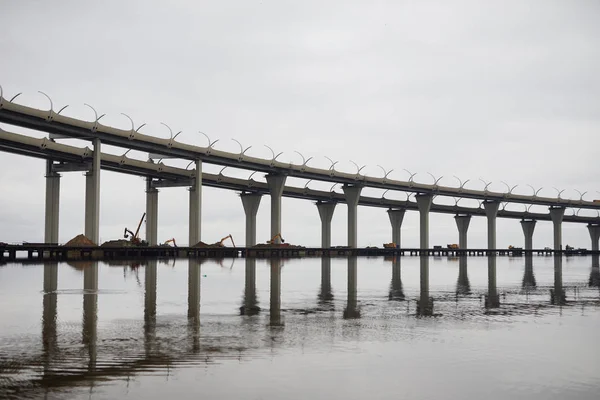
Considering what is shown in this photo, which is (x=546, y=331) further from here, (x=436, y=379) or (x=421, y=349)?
(x=436, y=379)

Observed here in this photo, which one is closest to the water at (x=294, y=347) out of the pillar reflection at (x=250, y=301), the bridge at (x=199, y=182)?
the pillar reflection at (x=250, y=301)

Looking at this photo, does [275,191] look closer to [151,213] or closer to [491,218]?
[151,213]

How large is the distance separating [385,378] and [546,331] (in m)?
9.69

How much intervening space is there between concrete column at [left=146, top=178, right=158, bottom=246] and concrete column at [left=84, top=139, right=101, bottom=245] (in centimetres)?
2894

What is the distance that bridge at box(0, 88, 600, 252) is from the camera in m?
89.4

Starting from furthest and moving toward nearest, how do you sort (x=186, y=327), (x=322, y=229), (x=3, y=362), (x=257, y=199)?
1. (x=322, y=229)
2. (x=257, y=199)
3. (x=186, y=327)
4. (x=3, y=362)

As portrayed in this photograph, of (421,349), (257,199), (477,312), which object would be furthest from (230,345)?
(257,199)

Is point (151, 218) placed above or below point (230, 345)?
above

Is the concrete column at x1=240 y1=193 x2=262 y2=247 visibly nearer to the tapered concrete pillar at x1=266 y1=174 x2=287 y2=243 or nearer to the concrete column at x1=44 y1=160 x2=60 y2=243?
the tapered concrete pillar at x1=266 y1=174 x2=287 y2=243

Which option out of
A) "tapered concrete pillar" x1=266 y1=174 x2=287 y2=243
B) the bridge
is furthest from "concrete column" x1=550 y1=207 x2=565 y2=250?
"tapered concrete pillar" x1=266 y1=174 x2=287 y2=243

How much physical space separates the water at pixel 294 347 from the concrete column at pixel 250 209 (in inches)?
4120

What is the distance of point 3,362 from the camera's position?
16125 millimetres

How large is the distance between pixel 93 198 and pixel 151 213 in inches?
1306

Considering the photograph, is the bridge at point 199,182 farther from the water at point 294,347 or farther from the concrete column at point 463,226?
the water at point 294,347
